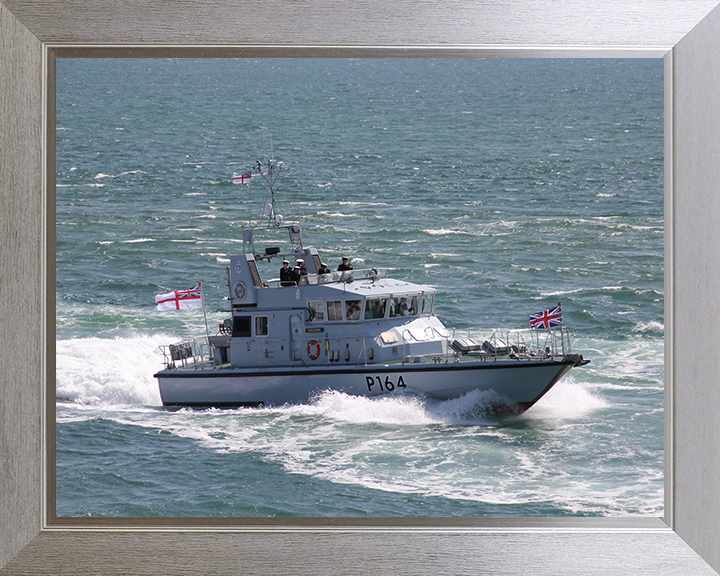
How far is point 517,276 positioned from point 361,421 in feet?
22.0

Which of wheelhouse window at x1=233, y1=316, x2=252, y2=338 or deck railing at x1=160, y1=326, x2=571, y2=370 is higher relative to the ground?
wheelhouse window at x1=233, y1=316, x2=252, y2=338

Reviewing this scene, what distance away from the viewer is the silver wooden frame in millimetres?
4918

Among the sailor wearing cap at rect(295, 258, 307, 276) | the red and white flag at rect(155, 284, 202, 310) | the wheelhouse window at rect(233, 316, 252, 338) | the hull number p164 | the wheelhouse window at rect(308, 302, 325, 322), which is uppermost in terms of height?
the sailor wearing cap at rect(295, 258, 307, 276)

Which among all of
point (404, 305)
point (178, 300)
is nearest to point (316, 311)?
point (404, 305)

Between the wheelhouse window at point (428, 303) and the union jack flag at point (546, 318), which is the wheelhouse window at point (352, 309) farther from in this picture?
the union jack flag at point (546, 318)

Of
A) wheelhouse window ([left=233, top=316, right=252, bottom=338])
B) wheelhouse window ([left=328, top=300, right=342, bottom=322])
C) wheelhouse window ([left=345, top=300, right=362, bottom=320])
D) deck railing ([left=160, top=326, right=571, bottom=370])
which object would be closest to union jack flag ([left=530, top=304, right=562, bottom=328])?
deck railing ([left=160, top=326, right=571, bottom=370])

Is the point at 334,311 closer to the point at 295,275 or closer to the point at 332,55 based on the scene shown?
the point at 295,275

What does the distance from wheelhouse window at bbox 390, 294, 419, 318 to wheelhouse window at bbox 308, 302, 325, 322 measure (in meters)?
1.03

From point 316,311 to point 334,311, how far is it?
0.90 feet

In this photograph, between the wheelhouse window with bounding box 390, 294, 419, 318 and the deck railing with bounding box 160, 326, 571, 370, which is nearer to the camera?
the deck railing with bounding box 160, 326, 571, 370

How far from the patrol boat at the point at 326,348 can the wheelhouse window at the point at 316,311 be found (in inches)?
0.6

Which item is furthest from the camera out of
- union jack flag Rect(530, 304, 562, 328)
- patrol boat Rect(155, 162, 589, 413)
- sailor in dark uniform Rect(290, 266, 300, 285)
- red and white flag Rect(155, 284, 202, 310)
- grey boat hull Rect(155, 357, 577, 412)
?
sailor in dark uniform Rect(290, 266, 300, 285)

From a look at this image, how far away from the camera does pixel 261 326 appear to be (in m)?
12.3

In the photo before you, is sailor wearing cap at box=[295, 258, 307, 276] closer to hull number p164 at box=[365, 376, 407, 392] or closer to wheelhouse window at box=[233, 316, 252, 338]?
wheelhouse window at box=[233, 316, 252, 338]
